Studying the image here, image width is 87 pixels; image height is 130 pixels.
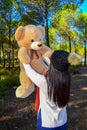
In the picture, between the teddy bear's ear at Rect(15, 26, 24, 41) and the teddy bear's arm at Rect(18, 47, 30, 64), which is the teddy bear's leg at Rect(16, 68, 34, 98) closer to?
the teddy bear's arm at Rect(18, 47, 30, 64)

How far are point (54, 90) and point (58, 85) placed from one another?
2.8 inches

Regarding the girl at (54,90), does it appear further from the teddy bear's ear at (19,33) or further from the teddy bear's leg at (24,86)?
the teddy bear's ear at (19,33)

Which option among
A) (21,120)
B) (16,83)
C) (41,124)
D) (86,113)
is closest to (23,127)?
(21,120)

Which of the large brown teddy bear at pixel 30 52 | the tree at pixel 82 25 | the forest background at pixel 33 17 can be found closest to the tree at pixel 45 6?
the forest background at pixel 33 17

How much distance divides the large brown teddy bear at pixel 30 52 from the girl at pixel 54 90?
0.53 feet

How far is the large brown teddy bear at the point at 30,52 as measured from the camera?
3080mm

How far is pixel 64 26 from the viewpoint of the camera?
96.0 feet

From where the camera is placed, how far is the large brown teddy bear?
3.08 m

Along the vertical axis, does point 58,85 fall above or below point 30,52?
below

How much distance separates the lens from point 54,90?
283 cm

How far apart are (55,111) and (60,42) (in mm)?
34699

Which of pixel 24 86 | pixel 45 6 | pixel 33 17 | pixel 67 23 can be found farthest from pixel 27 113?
pixel 67 23

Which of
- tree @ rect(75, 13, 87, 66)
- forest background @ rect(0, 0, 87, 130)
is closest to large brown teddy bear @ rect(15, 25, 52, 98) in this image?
forest background @ rect(0, 0, 87, 130)

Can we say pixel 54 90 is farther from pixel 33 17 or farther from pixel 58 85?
pixel 33 17
